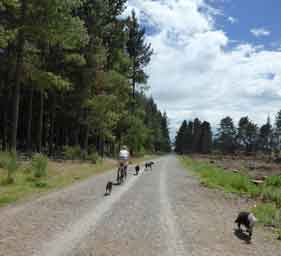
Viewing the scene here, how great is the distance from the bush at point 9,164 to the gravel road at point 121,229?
2683 mm

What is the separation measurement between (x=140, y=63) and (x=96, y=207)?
45.7 metres

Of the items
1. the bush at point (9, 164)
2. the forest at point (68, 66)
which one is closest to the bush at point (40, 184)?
the bush at point (9, 164)

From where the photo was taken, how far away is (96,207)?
36.1 feet

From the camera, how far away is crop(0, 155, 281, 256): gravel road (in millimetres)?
6660

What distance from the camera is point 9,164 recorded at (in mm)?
15594

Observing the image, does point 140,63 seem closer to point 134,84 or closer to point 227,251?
point 134,84

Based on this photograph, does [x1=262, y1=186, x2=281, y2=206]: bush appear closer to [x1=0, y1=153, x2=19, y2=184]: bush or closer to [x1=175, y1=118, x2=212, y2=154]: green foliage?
[x1=0, y1=153, x2=19, y2=184]: bush

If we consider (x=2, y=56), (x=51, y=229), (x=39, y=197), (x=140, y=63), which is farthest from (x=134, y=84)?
(x=51, y=229)

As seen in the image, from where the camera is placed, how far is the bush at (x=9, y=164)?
48.7 ft

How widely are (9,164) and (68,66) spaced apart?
770 inches

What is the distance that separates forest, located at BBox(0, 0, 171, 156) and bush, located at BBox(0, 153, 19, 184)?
330 cm

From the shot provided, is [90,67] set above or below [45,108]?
above

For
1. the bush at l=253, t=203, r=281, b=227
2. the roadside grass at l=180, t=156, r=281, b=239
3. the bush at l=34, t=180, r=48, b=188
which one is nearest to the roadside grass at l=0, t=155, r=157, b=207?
the bush at l=34, t=180, r=48, b=188

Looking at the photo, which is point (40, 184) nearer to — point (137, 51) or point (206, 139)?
point (137, 51)
